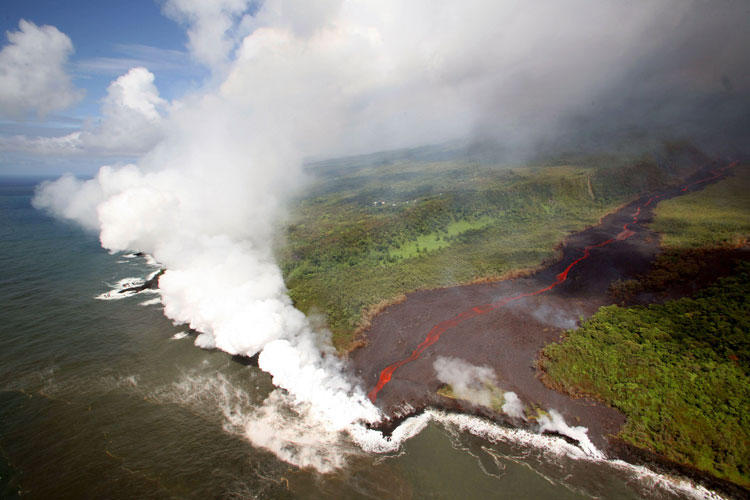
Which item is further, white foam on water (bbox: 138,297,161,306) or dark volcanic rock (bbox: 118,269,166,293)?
dark volcanic rock (bbox: 118,269,166,293)

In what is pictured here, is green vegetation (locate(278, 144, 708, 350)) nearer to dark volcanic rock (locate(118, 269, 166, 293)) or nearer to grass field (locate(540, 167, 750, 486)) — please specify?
grass field (locate(540, 167, 750, 486))

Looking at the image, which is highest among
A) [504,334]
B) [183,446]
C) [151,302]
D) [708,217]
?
[708,217]

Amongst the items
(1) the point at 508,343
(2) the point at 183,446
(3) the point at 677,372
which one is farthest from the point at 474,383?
(2) the point at 183,446

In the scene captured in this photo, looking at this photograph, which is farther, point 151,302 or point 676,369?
point 151,302

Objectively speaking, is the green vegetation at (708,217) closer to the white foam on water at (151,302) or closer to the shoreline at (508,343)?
the shoreline at (508,343)

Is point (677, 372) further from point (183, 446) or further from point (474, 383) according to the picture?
point (183, 446)

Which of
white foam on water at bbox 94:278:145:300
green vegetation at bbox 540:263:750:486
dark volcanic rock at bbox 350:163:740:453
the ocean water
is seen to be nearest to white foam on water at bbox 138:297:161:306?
white foam on water at bbox 94:278:145:300

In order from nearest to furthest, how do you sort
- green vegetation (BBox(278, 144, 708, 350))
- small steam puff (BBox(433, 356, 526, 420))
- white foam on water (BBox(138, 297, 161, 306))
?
small steam puff (BBox(433, 356, 526, 420)), white foam on water (BBox(138, 297, 161, 306)), green vegetation (BBox(278, 144, 708, 350))

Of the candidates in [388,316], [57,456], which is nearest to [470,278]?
[388,316]
